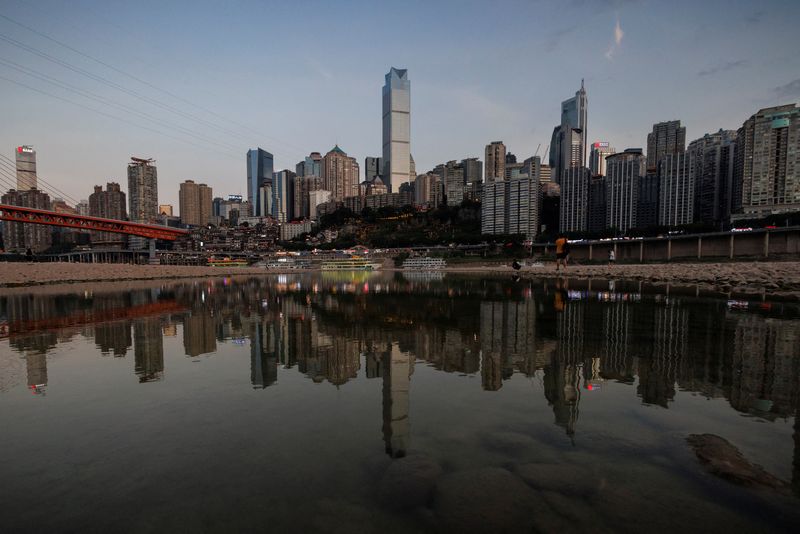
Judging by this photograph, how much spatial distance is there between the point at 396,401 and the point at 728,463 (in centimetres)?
442

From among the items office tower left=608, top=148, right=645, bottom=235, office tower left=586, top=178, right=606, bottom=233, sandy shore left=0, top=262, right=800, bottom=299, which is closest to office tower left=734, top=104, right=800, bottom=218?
office tower left=608, top=148, right=645, bottom=235

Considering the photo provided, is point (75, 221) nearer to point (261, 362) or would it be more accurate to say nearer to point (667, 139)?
point (261, 362)

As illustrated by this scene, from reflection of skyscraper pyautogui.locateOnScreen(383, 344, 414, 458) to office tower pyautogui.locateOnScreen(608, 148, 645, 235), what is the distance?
153482 millimetres

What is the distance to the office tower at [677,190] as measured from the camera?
414ft

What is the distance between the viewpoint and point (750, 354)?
8.99 m

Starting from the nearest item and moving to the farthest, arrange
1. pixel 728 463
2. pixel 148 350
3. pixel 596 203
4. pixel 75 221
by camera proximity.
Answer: pixel 728 463, pixel 148 350, pixel 75 221, pixel 596 203

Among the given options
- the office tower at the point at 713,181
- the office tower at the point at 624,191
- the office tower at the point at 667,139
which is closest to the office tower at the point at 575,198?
the office tower at the point at 624,191

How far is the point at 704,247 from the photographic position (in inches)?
2817

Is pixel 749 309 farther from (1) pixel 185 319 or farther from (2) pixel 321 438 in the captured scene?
(1) pixel 185 319

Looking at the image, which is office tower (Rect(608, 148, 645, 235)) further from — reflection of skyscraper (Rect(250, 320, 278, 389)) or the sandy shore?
reflection of skyscraper (Rect(250, 320, 278, 389))

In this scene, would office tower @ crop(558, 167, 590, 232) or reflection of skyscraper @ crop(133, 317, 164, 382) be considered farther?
office tower @ crop(558, 167, 590, 232)

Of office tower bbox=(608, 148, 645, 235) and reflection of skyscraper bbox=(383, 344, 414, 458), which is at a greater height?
office tower bbox=(608, 148, 645, 235)

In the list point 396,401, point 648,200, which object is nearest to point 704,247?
point 648,200

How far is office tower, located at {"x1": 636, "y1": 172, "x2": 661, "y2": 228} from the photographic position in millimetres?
139875
